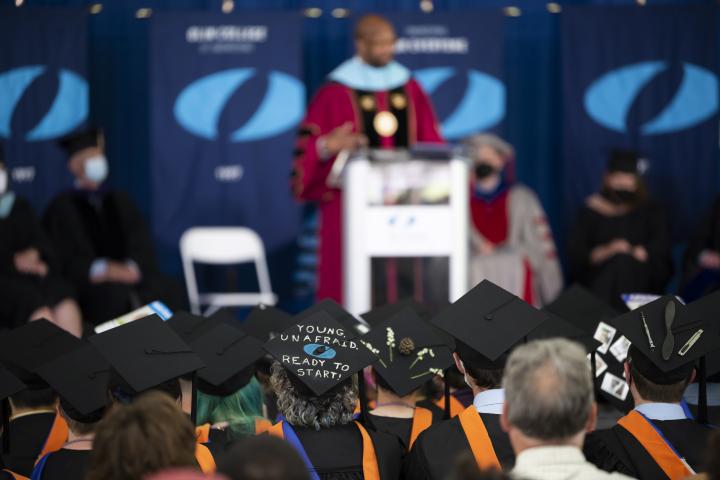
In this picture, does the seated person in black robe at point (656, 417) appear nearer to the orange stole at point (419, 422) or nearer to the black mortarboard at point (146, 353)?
the orange stole at point (419, 422)

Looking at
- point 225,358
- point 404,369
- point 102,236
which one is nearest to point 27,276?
point 102,236

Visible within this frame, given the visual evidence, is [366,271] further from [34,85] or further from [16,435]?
[34,85]

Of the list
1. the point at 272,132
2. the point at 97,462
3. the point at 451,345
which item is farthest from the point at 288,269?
the point at 97,462

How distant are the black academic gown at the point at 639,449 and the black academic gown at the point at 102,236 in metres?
4.55

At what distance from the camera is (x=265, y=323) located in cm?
441

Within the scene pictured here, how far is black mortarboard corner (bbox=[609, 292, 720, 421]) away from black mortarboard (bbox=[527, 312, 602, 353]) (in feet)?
1.88

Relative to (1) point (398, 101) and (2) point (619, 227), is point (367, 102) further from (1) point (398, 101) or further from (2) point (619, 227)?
(2) point (619, 227)

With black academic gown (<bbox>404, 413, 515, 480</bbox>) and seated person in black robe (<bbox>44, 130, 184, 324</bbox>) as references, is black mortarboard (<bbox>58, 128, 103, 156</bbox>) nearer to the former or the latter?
seated person in black robe (<bbox>44, 130, 184, 324</bbox>)

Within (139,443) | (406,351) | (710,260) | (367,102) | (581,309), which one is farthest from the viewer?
(367,102)

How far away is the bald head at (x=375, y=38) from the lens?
272 inches

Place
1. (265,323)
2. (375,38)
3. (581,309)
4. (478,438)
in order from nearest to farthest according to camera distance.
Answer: (478,438), (265,323), (581,309), (375,38)

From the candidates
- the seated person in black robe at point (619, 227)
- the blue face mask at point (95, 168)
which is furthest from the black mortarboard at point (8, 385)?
the seated person in black robe at point (619, 227)

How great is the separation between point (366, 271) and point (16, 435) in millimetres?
2486

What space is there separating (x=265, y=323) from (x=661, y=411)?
6.10ft
